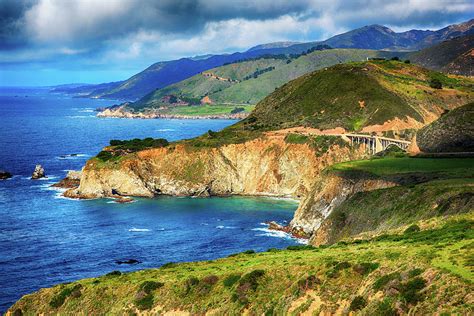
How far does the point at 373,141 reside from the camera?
171500 millimetres

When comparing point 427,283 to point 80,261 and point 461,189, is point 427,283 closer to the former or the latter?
point 461,189

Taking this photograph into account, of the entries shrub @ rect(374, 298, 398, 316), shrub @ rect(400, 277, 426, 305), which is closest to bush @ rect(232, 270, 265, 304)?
shrub @ rect(374, 298, 398, 316)

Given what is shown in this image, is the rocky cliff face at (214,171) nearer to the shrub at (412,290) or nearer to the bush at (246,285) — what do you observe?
the bush at (246,285)

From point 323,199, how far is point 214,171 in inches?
2004

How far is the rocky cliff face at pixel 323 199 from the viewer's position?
383ft

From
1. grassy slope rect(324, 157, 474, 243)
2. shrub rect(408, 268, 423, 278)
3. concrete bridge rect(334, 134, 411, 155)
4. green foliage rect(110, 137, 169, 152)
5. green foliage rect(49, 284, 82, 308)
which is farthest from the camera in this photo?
green foliage rect(110, 137, 169, 152)

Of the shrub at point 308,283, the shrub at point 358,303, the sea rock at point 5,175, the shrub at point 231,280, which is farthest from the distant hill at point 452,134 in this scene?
the sea rock at point 5,175

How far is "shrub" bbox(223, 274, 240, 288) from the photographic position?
60.2 metres

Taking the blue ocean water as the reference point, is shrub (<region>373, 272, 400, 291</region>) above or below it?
above

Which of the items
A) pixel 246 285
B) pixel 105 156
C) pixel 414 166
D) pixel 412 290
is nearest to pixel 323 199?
pixel 414 166

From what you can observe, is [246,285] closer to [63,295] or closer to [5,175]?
[63,295]

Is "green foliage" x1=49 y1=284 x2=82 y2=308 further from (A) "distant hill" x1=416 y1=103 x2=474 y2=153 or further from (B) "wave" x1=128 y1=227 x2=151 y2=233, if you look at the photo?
(A) "distant hill" x1=416 y1=103 x2=474 y2=153

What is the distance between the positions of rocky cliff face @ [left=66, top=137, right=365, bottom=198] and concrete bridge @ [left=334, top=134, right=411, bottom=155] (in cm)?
322

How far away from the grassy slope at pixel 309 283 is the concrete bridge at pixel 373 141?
91.9 metres
